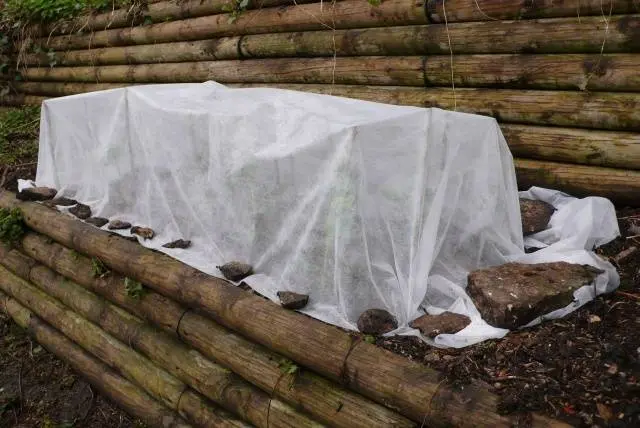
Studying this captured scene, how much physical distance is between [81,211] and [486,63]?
356cm

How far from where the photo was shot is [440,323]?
2.98m

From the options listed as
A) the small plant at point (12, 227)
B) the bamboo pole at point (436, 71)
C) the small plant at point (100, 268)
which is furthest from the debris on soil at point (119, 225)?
the bamboo pole at point (436, 71)

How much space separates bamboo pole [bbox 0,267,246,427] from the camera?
385cm

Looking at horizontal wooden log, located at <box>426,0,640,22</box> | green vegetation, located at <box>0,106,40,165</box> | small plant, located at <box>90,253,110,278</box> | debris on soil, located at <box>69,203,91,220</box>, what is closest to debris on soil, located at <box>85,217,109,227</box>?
debris on soil, located at <box>69,203,91,220</box>

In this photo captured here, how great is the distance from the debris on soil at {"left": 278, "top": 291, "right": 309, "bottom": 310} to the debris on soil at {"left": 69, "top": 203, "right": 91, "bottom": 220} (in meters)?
2.59

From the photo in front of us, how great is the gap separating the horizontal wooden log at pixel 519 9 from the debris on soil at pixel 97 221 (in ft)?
10.1

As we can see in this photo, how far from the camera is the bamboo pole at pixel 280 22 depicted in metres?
4.77

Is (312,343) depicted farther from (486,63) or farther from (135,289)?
(486,63)

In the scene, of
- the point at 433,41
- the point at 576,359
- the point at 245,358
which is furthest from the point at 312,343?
the point at 433,41

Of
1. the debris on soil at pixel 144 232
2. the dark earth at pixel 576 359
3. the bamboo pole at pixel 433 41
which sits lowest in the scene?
the debris on soil at pixel 144 232

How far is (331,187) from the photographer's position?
319cm

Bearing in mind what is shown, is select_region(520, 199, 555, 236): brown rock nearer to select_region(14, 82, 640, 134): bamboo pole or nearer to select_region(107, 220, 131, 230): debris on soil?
select_region(14, 82, 640, 134): bamboo pole

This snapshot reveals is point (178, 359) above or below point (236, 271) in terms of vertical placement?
below

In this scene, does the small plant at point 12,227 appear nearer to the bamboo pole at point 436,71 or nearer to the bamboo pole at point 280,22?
the bamboo pole at point 436,71
